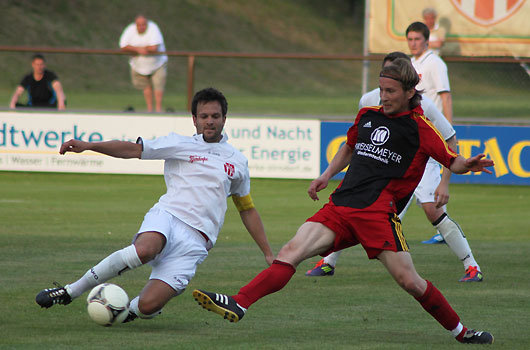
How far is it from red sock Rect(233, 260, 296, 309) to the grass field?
287mm

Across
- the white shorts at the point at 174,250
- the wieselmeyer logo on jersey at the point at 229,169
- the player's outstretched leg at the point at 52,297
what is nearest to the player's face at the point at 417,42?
the wieselmeyer logo on jersey at the point at 229,169

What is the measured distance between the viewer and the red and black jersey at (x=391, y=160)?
6.40 meters

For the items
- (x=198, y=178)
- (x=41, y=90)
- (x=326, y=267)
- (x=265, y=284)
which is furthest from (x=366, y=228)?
(x=41, y=90)

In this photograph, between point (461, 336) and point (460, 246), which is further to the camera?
point (460, 246)

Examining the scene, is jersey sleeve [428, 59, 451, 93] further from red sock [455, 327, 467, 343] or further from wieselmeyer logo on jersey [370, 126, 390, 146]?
red sock [455, 327, 467, 343]

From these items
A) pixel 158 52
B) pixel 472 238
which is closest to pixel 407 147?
pixel 472 238

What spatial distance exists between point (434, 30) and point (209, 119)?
13.1m

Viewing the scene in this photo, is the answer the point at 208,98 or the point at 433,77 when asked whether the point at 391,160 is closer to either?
the point at 208,98

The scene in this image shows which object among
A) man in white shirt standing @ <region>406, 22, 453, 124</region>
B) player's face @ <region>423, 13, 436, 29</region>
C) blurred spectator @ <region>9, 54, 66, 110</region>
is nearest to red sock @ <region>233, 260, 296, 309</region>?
man in white shirt standing @ <region>406, 22, 453, 124</region>

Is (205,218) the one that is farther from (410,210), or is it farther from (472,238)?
(410,210)

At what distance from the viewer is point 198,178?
6926mm

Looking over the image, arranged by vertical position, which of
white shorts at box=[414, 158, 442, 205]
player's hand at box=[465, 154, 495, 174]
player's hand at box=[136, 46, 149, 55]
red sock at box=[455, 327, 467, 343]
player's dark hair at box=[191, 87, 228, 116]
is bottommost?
red sock at box=[455, 327, 467, 343]

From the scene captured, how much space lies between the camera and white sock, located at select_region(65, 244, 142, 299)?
21.4 ft

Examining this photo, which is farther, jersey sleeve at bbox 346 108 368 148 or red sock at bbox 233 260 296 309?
jersey sleeve at bbox 346 108 368 148
